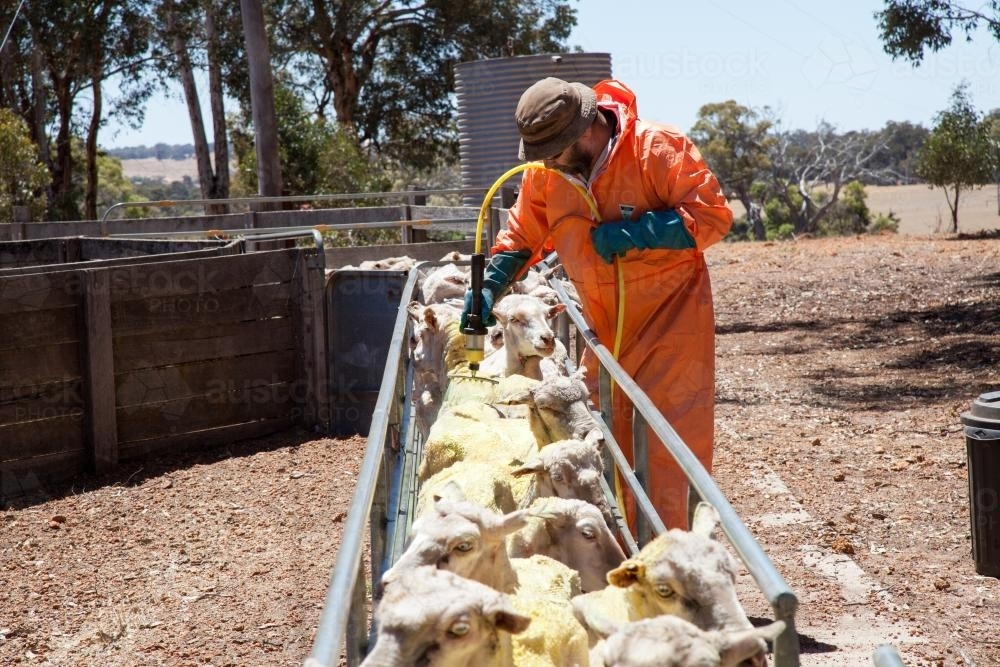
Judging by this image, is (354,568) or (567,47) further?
(567,47)

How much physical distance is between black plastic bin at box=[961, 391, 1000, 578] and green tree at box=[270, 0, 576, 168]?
2556cm

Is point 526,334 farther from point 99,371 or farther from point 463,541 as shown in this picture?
point 99,371

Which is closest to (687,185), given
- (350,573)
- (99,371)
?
(350,573)

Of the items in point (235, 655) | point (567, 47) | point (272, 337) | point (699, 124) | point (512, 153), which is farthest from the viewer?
point (699, 124)

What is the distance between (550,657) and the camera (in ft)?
9.31

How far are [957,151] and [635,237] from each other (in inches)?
999

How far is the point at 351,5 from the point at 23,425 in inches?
958

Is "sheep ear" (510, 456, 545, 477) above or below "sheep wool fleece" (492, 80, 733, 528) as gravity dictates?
below

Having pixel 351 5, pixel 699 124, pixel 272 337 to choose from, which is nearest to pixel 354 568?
pixel 272 337

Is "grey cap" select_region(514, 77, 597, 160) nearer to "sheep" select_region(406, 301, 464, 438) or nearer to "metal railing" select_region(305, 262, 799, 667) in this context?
"metal railing" select_region(305, 262, 799, 667)

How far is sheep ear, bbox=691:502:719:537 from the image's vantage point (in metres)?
2.57

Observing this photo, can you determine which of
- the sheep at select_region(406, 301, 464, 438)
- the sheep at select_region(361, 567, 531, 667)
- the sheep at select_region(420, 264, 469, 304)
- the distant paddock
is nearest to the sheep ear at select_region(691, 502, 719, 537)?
the sheep at select_region(361, 567, 531, 667)

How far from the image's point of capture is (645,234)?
4.42m

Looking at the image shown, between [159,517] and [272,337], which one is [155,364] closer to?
[272,337]
